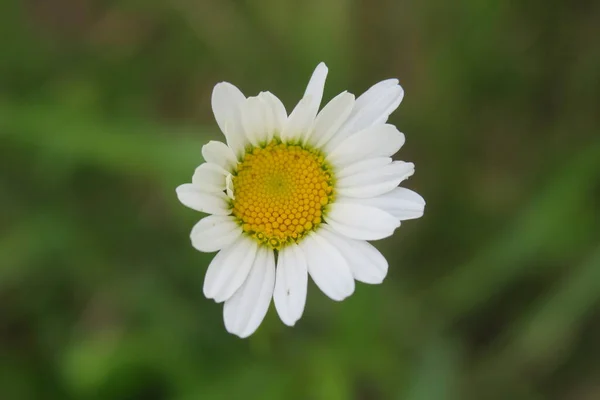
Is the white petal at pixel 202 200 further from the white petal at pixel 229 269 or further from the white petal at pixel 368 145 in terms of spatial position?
the white petal at pixel 368 145

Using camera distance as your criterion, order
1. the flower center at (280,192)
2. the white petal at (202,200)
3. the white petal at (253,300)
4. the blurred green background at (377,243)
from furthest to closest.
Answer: the blurred green background at (377,243), the flower center at (280,192), the white petal at (253,300), the white petal at (202,200)

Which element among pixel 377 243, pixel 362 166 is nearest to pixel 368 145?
pixel 362 166

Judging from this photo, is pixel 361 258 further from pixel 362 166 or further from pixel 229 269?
pixel 229 269

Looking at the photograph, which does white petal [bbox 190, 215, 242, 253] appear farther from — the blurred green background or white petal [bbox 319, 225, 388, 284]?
the blurred green background

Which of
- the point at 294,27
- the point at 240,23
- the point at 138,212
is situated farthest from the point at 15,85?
the point at 294,27

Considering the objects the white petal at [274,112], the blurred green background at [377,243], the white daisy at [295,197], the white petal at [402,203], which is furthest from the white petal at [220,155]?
the blurred green background at [377,243]

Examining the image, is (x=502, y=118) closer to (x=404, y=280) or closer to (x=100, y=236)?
(x=404, y=280)
